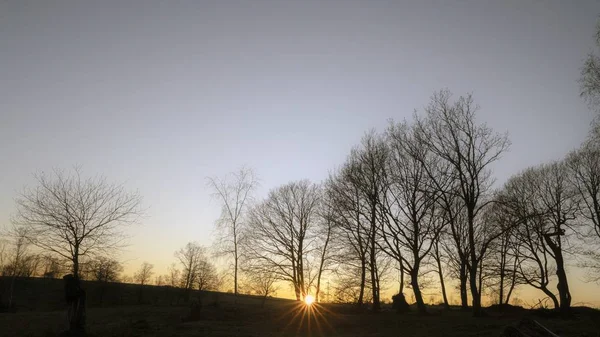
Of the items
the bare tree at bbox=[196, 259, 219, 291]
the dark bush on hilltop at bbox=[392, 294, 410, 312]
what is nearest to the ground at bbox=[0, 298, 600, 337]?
the dark bush on hilltop at bbox=[392, 294, 410, 312]

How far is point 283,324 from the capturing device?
64.0ft

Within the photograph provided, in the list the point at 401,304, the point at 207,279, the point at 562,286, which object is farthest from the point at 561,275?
the point at 207,279

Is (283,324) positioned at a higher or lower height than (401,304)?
lower

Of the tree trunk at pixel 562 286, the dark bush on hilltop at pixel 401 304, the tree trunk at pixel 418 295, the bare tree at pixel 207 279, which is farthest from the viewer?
the bare tree at pixel 207 279

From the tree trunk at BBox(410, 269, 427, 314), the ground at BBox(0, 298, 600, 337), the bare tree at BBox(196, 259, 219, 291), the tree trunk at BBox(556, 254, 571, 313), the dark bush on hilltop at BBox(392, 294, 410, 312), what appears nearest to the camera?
the ground at BBox(0, 298, 600, 337)

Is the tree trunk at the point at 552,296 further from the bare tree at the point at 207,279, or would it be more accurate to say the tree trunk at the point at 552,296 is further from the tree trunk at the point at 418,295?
the bare tree at the point at 207,279

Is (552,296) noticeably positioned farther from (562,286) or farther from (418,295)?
(418,295)

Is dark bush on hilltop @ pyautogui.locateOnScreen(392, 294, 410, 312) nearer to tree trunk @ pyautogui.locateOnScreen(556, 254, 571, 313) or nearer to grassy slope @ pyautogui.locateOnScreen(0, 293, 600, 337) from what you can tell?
grassy slope @ pyautogui.locateOnScreen(0, 293, 600, 337)

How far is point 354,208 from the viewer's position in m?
24.1

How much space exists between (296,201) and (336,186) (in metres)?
10.1

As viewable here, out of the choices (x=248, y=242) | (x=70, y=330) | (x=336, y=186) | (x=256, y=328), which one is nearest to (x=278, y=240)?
(x=248, y=242)

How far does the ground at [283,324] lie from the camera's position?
14.4m

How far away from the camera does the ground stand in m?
14.4

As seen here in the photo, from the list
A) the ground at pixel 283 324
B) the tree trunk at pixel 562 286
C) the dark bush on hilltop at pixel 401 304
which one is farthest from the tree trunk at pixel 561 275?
the dark bush on hilltop at pixel 401 304
